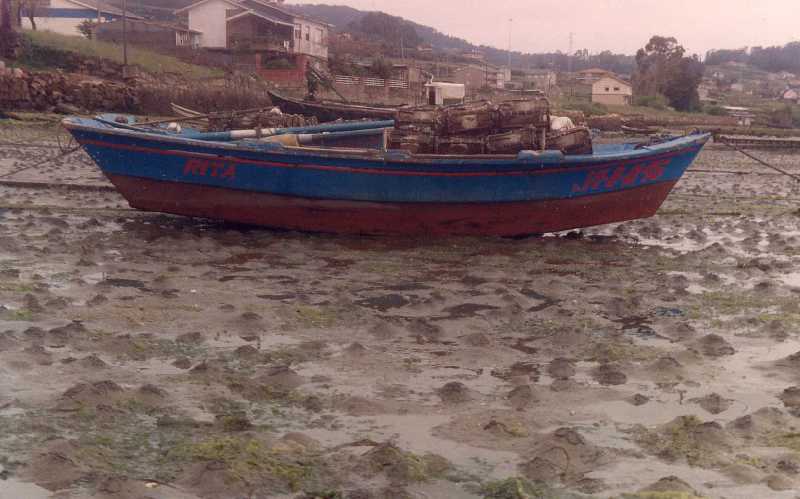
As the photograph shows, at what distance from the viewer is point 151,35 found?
46.8 m

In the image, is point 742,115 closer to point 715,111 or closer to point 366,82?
point 715,111

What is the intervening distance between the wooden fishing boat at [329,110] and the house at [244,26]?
20.1m

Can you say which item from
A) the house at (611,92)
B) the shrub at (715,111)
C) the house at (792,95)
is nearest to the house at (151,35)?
the house at (611,92)

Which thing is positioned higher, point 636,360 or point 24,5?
point 24,5

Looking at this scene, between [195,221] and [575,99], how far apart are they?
175 feet

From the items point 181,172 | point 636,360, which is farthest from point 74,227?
point 636,360

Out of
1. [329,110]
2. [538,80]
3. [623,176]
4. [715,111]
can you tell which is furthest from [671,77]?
[623,176]

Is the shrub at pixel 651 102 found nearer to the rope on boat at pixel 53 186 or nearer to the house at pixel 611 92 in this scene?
the house at pixel 611 92

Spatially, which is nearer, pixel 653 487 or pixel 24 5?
pixel 653 487

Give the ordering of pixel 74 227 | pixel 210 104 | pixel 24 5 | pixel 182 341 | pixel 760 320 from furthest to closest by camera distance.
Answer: pixel 24 5 < pixel 210 104 < pixel 74 227 < pixel 760 320 < pixel 182 341

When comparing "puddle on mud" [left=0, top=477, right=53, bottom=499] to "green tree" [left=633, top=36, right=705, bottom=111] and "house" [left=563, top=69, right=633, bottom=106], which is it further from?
"green tree" [left=633, top=36, right=705, bottom=111]

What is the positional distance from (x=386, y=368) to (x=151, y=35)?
4466 cm

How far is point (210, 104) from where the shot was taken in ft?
116

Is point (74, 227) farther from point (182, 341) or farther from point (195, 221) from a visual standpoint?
point (182, 341)
